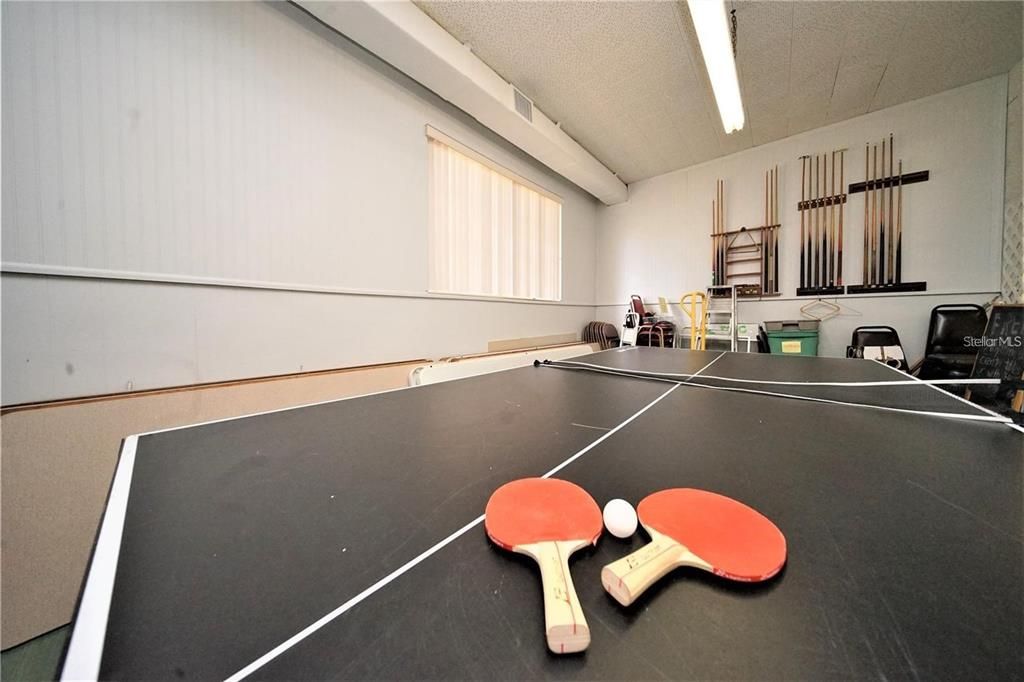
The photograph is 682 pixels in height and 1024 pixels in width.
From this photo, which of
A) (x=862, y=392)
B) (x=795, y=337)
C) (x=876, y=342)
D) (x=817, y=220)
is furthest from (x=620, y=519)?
(x=817, y=220)

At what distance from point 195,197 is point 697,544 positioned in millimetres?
2469

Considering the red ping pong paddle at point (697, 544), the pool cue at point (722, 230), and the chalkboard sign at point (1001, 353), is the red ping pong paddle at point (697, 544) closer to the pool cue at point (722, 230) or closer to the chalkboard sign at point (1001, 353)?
the chalkboard sign at point (1001, 353)

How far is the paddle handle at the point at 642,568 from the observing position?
0.97 ft

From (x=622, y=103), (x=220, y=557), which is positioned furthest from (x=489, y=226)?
(x=220, y=557)

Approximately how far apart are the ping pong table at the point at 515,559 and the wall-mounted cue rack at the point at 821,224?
369 cm

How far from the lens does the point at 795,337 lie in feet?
11.4

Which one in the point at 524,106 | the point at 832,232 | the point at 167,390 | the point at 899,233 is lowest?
the point at 167,390

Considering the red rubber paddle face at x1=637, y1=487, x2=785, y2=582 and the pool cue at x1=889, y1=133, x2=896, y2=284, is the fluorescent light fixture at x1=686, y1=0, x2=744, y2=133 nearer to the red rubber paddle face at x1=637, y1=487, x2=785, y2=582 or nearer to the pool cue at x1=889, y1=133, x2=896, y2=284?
the pool cue at x1=889, y1=133, x2=896, y2=284

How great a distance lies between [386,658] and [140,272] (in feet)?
7.18

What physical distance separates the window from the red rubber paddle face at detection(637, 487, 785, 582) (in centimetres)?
264

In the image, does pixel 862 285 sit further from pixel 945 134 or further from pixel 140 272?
pixel 140 272

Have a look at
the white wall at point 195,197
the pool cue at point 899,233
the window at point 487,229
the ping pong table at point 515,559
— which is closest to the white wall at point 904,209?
the pool cue at point 899,233

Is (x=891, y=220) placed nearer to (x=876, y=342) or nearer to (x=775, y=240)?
(x=775, y=240)

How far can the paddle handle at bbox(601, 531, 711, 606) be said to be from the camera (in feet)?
0.97
